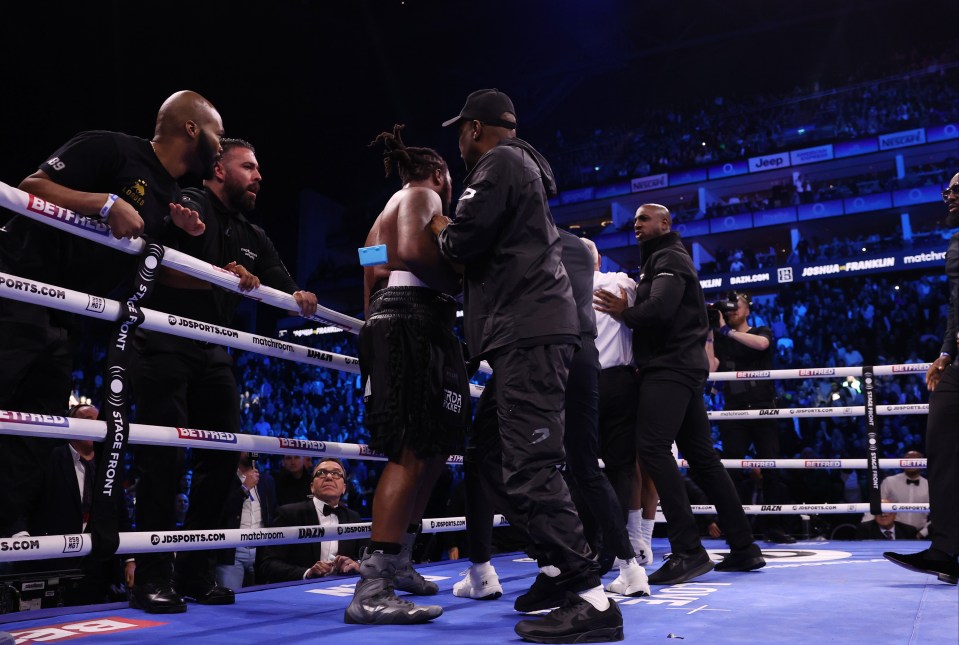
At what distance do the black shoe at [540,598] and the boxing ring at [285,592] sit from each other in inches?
1.8

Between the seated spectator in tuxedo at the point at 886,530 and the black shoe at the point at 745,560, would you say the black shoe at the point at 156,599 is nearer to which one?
the black shoe at the point at 745,560

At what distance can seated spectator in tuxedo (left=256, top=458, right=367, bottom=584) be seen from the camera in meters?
3.53

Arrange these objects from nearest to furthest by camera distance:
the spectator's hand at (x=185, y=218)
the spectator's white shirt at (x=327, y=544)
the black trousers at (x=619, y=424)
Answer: the spectator's hand at (x=185, y=218) < the black trousers at (x=619, y=424) < the spectator's white shirt at (x=327, y=544)

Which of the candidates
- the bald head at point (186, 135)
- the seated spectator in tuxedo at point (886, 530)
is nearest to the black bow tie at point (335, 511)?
the bald head at point (186, 135)

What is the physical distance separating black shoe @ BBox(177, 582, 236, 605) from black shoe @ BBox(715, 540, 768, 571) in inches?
74.8

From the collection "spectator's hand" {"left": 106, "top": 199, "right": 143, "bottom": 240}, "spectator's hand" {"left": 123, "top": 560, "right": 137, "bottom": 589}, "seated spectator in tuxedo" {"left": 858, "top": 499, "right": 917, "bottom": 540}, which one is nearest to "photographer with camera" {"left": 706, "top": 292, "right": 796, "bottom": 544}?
"seated spectator in tuxedo" {"left": 858, "top": 499, "right": 917, "bottom": 540}

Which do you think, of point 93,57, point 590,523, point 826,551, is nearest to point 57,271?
point 590,523

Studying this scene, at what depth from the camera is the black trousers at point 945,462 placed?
7.97ft

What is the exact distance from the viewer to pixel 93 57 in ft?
34.2

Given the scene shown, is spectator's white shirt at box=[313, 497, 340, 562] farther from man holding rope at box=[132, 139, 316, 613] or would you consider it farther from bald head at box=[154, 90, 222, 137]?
bald head at box=[154, 90, 222, 137]

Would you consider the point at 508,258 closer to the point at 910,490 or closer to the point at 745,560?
the point at 745,560

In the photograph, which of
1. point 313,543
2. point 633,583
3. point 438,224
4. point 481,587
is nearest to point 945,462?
point 633,583

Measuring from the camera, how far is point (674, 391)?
289 cm

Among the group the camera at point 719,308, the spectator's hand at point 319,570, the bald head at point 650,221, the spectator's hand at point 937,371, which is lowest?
the spectator's hand at point 319,570
